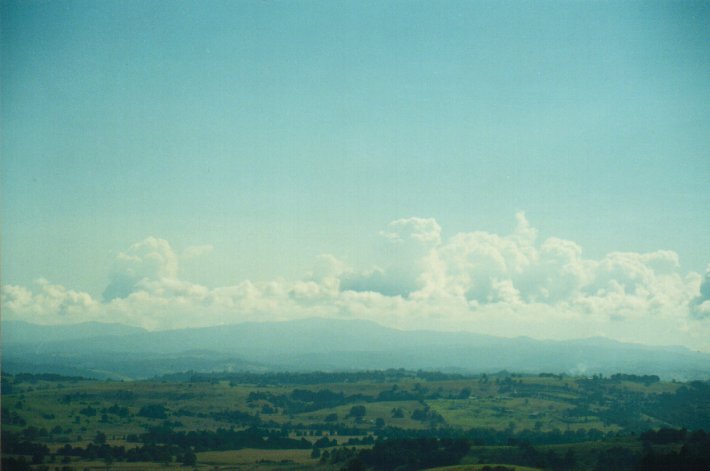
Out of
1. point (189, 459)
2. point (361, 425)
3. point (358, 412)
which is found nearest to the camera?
point (189, 459)

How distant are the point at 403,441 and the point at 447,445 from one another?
5.71 m

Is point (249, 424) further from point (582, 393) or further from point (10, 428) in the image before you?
point (582, 393)

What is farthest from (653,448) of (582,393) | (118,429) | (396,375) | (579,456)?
(396,375)

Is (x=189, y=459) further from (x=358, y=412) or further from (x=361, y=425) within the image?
(x=358, y=412)

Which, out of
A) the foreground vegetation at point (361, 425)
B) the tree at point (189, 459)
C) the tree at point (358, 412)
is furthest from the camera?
the tree at point (358, 412)

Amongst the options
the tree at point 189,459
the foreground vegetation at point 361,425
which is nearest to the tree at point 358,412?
the foreground vegetation at point 361,425

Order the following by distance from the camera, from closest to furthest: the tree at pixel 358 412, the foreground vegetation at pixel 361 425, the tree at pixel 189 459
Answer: the foreground vegetation at pixel 361 425, the tree at pixel 189 459, the tree at pixel 358 412

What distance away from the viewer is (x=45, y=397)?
11331 cm

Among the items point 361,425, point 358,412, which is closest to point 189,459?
point 361,425

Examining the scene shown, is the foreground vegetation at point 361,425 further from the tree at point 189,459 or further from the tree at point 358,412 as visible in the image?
the tree at point 189,459

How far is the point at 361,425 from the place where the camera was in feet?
352

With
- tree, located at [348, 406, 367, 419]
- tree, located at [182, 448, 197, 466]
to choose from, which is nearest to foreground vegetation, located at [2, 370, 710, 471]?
tree, located at [348, 406, 367, 419]

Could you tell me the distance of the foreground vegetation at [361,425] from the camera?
6269cm

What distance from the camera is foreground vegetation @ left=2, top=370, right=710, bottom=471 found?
2468 inches
